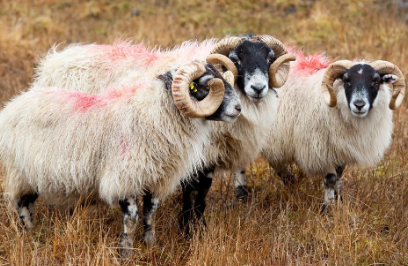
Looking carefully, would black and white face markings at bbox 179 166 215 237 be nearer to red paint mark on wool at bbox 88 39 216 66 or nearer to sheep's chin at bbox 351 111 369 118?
red paint mark on wool at bbox 88 39 216 66

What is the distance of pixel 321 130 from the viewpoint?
657 centimetres

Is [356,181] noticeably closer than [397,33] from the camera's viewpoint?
Yes

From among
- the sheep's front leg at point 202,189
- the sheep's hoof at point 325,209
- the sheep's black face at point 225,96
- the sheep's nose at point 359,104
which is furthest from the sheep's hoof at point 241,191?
the sheep's black face at point 225,96

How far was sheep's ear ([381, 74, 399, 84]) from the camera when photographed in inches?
253

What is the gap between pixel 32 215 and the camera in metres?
5.72

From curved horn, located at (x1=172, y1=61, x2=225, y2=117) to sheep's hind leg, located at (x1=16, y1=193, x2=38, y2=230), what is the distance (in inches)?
73.1

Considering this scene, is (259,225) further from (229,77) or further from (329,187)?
(229,77)

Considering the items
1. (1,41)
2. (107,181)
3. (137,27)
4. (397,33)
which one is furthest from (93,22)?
(107,181)

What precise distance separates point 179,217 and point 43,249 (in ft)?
4.90

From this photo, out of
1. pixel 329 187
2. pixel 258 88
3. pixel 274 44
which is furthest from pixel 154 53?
pixel 329 187

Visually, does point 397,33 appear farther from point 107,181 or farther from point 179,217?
point 107,181

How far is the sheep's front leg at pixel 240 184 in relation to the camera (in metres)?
7.21

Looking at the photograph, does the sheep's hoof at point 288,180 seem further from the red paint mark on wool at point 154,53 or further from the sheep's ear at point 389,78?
the red paint mark on wool at point 154,53

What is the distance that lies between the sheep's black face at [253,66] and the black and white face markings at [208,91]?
0.63 meters
